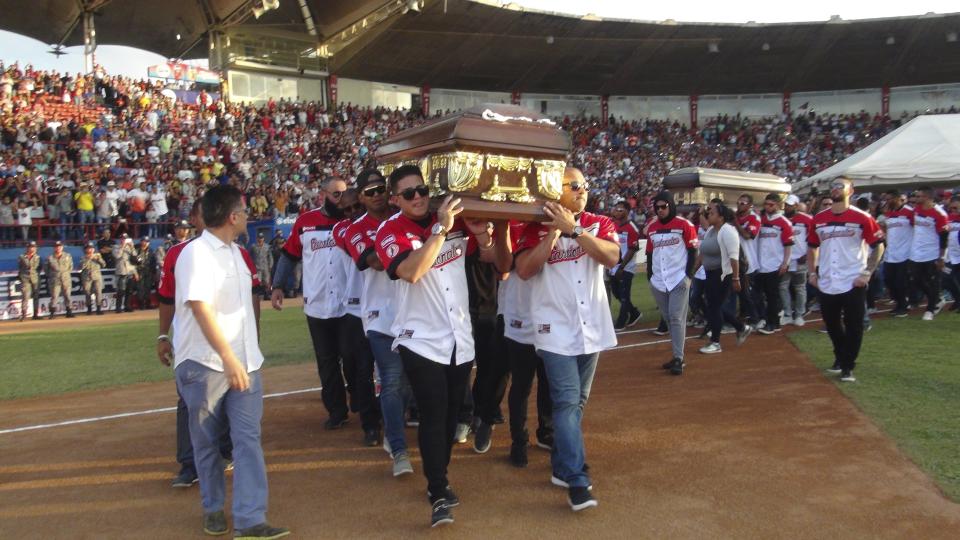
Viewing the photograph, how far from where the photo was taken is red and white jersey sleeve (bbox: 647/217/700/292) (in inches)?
289

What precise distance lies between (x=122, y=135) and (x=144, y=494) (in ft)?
67.1

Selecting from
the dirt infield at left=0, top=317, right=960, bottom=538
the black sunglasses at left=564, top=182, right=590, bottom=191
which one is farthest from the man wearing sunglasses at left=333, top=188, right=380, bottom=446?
the black sunglasses at left=564, top=182, right=590, bottom=191

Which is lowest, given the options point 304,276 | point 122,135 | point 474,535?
point 474,535

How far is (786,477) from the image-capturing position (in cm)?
439

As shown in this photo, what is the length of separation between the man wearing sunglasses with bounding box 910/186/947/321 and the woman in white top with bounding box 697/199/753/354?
12.1 ft

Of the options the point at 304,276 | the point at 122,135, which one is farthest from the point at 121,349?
the point at 122,135

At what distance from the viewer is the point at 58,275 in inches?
616

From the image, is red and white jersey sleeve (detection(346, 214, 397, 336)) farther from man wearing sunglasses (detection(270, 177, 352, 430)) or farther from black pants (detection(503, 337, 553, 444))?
black pants (detection(503, 337, 553, 444))

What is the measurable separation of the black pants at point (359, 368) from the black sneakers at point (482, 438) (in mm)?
774

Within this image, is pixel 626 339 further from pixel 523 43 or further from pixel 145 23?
pixel 145 23

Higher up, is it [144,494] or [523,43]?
[523,43]

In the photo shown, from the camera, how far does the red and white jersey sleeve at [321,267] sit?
560 cm

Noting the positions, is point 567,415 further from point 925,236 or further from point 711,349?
point 925,236

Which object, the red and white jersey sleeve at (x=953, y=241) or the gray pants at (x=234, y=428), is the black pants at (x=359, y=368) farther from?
the red and white jersey sleeve at (x=953, y=241)
